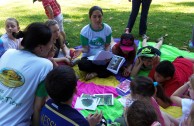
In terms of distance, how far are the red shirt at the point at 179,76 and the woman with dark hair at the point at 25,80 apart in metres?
1.68

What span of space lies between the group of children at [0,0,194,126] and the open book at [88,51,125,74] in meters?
0.09

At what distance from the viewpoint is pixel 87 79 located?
384 cm

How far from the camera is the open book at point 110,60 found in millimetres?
3783

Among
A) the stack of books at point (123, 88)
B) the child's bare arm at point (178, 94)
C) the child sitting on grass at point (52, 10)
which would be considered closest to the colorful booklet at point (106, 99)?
the stack of books at point (123, 88)

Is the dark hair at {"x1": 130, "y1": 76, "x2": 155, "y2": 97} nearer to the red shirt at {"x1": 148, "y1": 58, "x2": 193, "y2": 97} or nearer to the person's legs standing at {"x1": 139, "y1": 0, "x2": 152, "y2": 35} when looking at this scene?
the red shirt at {"x1": 148, "y1": 58, "x2": 193, "y2": 97}

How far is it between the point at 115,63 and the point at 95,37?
53 centimetres

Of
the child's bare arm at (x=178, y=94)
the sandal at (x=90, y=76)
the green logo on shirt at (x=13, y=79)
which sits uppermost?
the green logo on shirt at (x=13, y=79)

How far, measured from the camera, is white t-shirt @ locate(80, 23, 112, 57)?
13.3 ft

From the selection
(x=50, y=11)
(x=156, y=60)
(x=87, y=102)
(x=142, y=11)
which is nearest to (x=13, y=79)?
(x=87, y=102)

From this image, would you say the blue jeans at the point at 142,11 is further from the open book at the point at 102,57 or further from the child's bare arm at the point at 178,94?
the child's bare arm at the point at 178,94

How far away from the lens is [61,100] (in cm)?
192

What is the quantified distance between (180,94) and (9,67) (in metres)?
1.97

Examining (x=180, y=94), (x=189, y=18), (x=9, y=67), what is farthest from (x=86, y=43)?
(x=189, y=18)

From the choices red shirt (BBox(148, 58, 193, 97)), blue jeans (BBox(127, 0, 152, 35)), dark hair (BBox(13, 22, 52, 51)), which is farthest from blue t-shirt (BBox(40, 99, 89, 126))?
blue jeans (BBox(127, 0, 152, 35))
